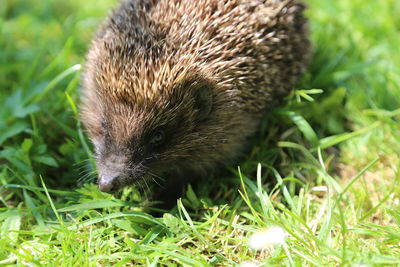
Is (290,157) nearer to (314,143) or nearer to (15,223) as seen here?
(314,143)

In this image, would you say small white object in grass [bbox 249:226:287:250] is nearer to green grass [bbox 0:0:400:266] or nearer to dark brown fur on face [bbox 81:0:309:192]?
green grass [bbox 0:0:400:266]

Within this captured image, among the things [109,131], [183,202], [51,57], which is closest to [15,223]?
[109,131]

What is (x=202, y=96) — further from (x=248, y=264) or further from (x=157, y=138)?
(x=248, y=264)

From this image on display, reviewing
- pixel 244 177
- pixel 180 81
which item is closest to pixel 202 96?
pixel 180 81

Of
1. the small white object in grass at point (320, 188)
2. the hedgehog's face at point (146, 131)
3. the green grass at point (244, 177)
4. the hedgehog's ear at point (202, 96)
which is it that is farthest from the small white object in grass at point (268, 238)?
the hedgehog's ear at point (202, 96)

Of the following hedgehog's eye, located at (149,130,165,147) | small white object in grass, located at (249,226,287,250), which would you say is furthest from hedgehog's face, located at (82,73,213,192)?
small white object in grass, located at (249,226,287,250)

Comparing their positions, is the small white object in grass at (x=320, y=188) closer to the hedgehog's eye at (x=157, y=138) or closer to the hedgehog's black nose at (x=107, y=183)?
the hedgehog's eye at (x=157, y=138)
